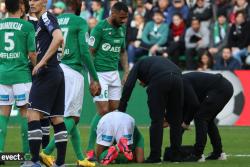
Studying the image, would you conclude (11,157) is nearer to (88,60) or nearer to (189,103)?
(88,60)

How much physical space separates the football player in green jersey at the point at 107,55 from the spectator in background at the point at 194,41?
9547 mm

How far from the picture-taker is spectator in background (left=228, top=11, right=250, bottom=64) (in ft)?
79.1

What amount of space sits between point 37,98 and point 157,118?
2258 mm

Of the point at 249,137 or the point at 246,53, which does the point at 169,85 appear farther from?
the point at 246,53

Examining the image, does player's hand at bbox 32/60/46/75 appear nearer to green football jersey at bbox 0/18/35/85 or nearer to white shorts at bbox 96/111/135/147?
green football jersey at bbox 0/18/35/85

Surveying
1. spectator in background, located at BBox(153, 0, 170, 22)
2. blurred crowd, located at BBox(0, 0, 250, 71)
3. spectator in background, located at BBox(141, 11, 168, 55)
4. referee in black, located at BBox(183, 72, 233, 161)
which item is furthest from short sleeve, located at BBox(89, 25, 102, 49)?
spectator in background, located at BBox(153, 0, 170, 22)

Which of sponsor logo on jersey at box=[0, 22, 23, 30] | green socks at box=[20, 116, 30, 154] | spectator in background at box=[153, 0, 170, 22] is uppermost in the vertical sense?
sponsor logo on jersey at box=[0, 22, 23, 30]

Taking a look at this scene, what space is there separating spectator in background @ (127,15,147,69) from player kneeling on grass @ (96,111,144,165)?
11.9m

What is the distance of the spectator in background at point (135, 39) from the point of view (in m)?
25.8

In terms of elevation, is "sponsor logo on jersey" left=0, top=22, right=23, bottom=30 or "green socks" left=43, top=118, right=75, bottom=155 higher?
"sponsor logo on jersey" left=0, top=22, right=23, bottom=30

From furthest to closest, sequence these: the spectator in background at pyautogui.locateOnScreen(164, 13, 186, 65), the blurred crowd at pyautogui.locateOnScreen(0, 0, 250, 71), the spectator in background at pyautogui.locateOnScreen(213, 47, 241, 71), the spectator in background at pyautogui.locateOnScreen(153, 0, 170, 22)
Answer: the spectator in background at pyautogui.locateOnScreen(153, 0, 170, 22) → the spectator in background at pyautogui.locateOnScreen(164, 13, 186, 65) → the blurred crowd at pyautogui.locateOnScreen(0, 0, 250, 71) → the spectator in background at pyautogui.locateOnScreen(213, 47, 241, 71)

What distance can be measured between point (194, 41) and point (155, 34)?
1.21 meters

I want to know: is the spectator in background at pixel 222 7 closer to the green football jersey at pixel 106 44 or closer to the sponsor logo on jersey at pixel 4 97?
the green football jersey at pixel 106 44

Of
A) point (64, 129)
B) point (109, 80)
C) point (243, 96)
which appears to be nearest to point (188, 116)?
point (109, 80)
